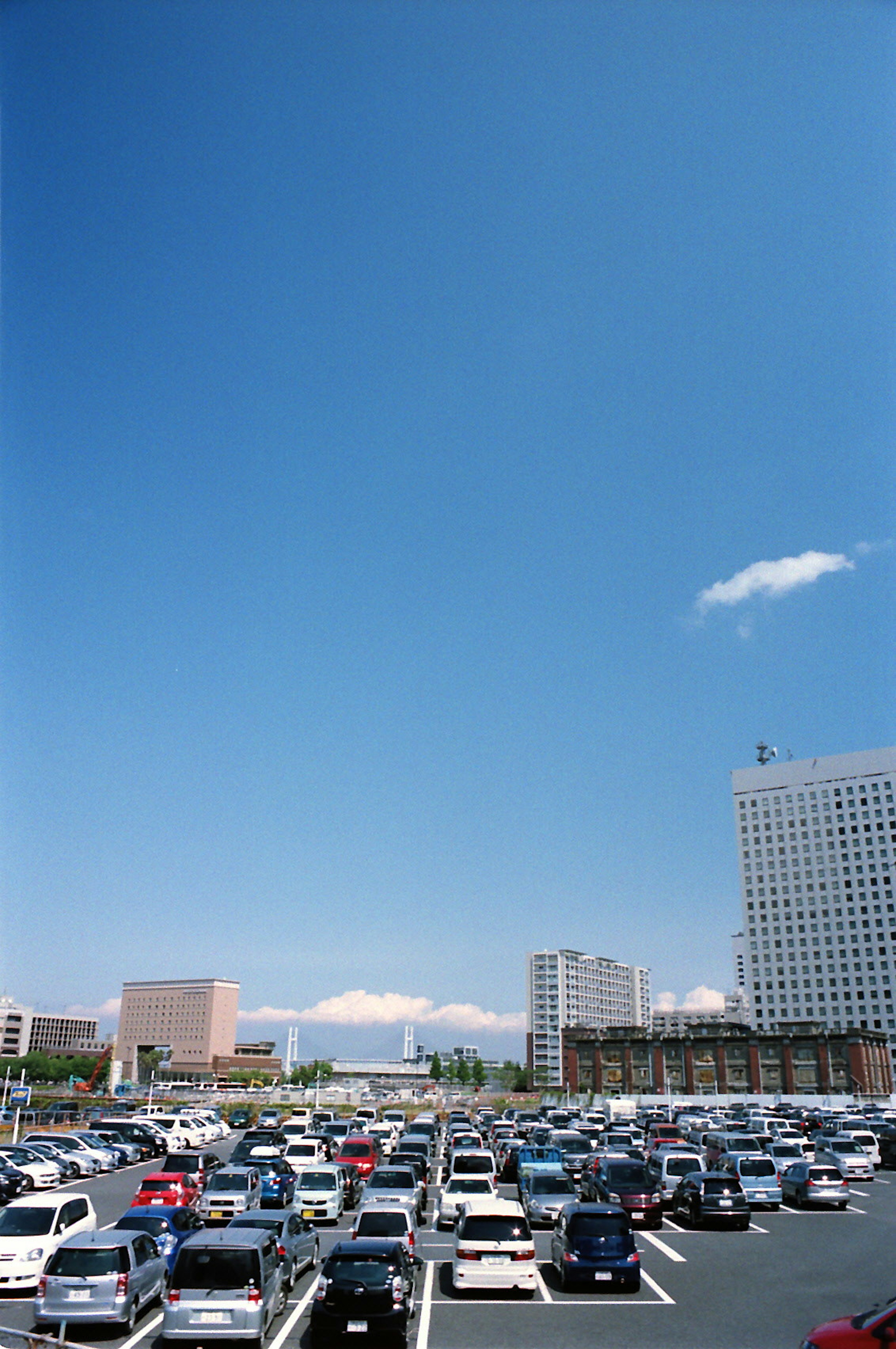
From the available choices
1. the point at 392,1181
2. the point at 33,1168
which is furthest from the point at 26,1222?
the point at 33,1168

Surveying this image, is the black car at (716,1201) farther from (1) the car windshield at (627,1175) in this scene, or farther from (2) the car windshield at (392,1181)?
(2) the car windshield at (392,1181)

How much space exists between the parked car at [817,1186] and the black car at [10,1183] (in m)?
25.1

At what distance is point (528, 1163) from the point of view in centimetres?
3644

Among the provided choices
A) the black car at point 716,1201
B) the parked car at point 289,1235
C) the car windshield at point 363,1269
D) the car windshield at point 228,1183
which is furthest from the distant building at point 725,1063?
the car windshield at point 363,1269

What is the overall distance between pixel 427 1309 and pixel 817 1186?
1909 cm

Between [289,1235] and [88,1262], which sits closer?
[88,1262]

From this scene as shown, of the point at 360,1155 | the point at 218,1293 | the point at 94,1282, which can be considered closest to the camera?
the point at 218,1293

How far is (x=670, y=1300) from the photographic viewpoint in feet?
66.6

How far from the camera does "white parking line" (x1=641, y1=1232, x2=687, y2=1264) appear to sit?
2466cm

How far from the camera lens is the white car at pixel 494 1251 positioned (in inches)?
804

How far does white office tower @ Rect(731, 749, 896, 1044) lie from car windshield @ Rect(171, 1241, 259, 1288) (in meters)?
149

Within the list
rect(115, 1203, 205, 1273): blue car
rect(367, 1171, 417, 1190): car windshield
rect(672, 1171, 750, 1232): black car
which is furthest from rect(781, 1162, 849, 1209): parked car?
rect(115, 1203, 205, 1273): blue car

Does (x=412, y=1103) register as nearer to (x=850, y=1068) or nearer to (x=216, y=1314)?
(x=850, y=1068)

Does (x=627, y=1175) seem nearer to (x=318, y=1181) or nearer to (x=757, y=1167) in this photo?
(x=757, y=1167)
